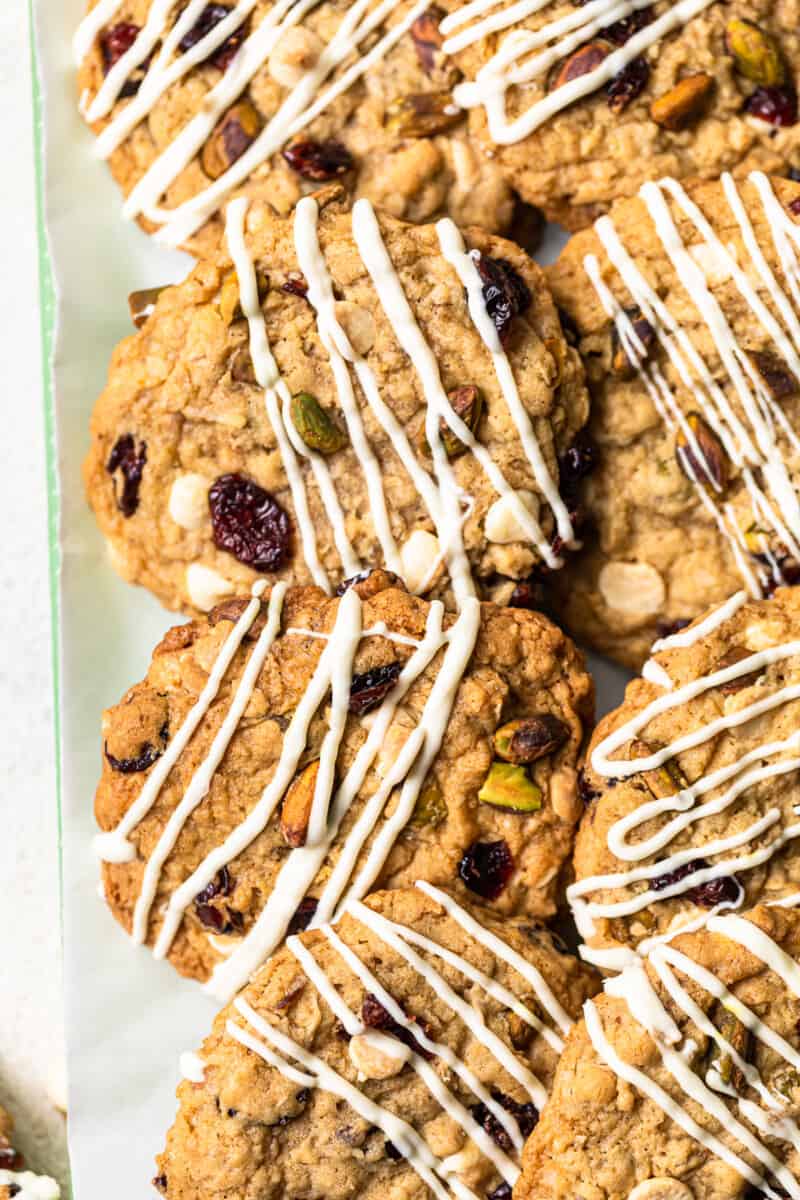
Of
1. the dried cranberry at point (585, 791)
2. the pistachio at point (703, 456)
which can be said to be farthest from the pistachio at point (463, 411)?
the dried cranberry at point (585, 791)

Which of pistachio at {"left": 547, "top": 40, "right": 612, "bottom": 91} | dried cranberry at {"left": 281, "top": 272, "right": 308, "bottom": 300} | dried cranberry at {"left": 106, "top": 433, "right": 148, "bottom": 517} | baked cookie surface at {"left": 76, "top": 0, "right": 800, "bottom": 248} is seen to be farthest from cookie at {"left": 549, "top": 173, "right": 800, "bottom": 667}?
dried cranberry at {"left": 106, "top": 433, "right": 148, "bottom": 517}

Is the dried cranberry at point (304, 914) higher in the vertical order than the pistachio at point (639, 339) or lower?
lower

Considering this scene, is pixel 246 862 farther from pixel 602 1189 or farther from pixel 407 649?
pixel 602 1189

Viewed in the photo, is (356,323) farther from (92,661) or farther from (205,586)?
(92,661)

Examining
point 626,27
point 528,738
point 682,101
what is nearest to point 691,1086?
point 528,738

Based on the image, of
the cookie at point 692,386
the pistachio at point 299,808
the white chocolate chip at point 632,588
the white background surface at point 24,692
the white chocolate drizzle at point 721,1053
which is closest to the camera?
the white chocolate drizzle at point 721,1053

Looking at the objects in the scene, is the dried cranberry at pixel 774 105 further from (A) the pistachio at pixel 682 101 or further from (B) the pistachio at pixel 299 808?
(B) the pistachio at pixel 299 808
